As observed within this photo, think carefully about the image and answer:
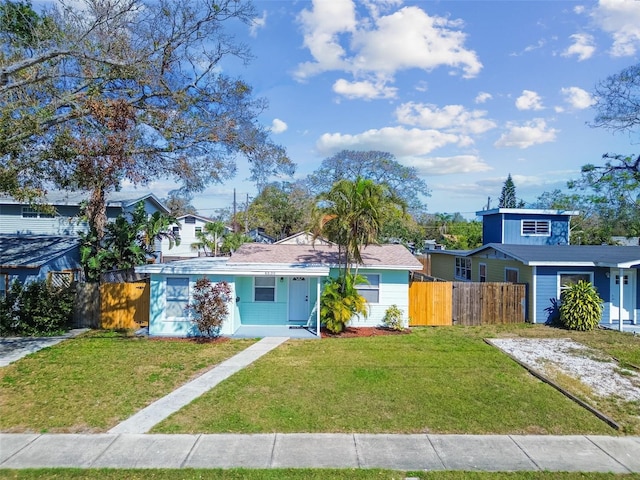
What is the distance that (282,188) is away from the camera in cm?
5072

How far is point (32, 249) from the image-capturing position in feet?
58.0

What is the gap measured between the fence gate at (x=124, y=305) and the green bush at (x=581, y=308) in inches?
639

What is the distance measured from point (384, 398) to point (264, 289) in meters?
7.91

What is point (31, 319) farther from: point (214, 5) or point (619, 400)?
point (619, 400)

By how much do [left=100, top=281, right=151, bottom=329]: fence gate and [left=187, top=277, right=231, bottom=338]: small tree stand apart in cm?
329

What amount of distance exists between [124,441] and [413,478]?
4.50 m

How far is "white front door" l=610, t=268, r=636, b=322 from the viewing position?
16547 mm

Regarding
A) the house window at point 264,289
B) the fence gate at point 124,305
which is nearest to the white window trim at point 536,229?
the house window at point 264,289

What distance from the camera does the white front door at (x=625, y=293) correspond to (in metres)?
16.5

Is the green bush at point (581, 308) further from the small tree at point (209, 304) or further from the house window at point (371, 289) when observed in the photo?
the small tree at point (209, 304)

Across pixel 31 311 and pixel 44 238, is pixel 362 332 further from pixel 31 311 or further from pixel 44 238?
pixel 44 238

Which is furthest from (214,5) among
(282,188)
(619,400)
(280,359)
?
(282,188)

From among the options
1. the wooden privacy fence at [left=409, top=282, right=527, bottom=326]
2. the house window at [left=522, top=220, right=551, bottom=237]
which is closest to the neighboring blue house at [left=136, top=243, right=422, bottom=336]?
the wooden privacy fence at [left=409, top=282, right=527, bottom=326]

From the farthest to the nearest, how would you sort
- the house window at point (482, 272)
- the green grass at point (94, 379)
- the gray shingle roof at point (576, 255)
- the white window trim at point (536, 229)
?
the white window trim at point (536, 229) → the house window at point (482, 272) → the gray shingle roof at point (576, 255) → the green grass at point (94, 379)
